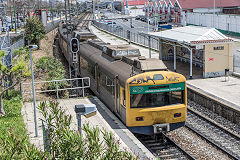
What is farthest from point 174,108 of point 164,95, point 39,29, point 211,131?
point 39,29

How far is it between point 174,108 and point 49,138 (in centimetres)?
617

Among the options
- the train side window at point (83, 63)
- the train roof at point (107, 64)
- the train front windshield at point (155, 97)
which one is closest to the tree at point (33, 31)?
the train side window at point (83, 63)

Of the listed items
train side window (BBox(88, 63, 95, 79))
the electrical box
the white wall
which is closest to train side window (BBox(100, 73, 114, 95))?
train side window (BBox(88, 63, 95, 79))

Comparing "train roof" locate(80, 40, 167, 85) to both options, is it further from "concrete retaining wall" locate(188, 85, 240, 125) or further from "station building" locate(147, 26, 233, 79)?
"station building" locate(147, 26, 233, 79)

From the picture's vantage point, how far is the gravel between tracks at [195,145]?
1373 cm

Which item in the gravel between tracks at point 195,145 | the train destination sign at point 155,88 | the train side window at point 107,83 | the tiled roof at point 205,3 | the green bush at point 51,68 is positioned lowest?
the gravel between tracks at point 195,145

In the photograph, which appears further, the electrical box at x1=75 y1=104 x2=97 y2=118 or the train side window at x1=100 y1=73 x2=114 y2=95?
the train side window at x1=100 y1=73 x2=114 y2=95

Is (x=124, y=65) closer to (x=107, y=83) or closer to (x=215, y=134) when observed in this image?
(x=107, y=83)

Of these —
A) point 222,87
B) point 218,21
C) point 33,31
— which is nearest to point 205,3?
point 218,21

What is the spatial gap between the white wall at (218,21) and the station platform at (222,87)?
996 inches

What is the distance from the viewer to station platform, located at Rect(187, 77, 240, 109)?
20078mm

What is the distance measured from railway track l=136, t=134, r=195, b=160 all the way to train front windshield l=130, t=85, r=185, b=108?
4.92 ft

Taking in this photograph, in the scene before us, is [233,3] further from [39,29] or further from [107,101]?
[107,101]

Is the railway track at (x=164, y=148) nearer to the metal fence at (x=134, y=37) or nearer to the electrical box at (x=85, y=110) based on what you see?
the electrical box at (x=85, y=110)
